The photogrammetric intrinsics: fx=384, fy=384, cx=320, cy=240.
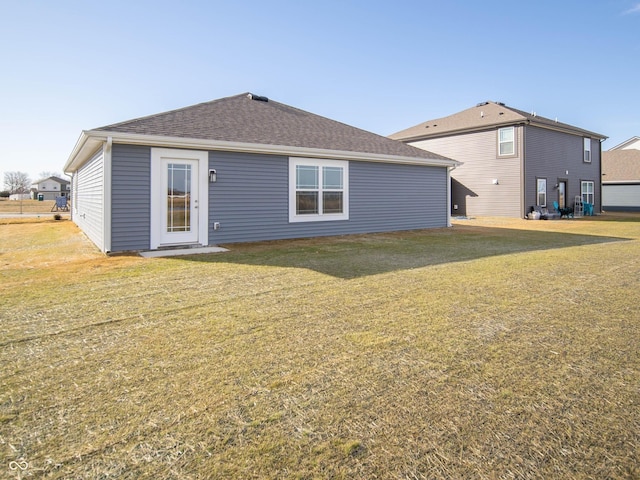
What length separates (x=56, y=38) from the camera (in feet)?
33.7

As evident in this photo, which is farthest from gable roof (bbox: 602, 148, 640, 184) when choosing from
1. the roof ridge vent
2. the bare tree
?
the bare tree

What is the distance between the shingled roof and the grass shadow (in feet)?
8.44

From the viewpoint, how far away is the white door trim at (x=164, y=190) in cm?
808

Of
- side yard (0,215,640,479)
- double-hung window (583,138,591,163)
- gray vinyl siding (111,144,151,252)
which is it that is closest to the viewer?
side yard (0,215,640,479)

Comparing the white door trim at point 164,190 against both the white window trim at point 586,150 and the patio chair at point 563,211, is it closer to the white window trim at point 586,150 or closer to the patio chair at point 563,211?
the patio chair at point 563,211

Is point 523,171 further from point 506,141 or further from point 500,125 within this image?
point 500,125

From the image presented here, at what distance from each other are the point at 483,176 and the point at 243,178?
1448cm

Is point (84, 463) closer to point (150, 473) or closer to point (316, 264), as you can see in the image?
point (150, 473)

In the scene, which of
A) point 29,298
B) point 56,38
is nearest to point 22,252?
point 29,298

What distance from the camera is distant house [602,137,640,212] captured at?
27.0 meters

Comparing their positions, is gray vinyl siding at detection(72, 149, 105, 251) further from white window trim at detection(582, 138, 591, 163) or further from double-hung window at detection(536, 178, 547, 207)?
white window trim at detection(582, 138, 591, 163)

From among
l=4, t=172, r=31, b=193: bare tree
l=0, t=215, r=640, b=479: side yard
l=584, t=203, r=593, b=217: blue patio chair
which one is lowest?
l=0, t=215, r=640, b=479: side yard

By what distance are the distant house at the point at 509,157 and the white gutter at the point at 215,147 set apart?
8.12m

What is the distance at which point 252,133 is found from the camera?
31.7 feet
